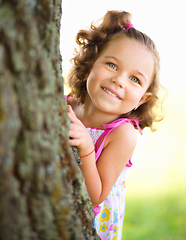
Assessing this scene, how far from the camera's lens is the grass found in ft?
9.09

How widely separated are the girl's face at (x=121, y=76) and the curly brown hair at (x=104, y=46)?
0.09 m

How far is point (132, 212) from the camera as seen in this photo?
3.05 metres

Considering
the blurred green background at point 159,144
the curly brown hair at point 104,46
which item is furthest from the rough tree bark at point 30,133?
the blurred green background at point 159,144

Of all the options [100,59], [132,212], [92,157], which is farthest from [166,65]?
[92,157]

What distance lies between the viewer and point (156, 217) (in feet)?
9.75

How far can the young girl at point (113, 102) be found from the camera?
124 centimetres

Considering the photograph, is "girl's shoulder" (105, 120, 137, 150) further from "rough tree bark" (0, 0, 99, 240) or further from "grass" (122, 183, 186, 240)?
"grass" (122, 183, 186, 240)

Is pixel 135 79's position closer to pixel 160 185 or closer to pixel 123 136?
pixel 123 136

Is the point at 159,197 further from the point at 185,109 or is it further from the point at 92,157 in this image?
the point at 92,157

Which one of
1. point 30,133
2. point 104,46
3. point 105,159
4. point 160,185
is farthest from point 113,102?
point 160,185

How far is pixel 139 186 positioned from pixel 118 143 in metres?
2.42

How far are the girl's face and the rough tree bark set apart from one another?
2.43ft

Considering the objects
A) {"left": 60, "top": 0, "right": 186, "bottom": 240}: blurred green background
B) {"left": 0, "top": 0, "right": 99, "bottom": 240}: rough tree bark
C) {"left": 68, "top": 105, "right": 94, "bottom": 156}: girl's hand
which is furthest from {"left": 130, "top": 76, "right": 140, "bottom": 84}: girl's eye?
{"left": 60, "top": 0, "right": 186, "bottom": 240}: blurred green background

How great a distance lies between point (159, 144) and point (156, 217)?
1.36m
